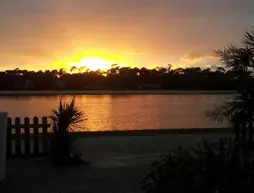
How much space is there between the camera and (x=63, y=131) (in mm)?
11320

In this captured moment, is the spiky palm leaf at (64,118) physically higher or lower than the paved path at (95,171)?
higher

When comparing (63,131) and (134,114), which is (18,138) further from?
(134,114)

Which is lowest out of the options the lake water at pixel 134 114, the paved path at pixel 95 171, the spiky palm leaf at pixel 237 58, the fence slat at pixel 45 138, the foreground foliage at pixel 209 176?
the lake water at pixel 134 114

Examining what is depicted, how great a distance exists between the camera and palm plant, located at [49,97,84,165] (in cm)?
1087

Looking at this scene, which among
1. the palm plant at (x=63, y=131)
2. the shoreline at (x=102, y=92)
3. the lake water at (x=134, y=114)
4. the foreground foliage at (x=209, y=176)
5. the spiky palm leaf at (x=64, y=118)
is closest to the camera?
the foreground foliage at (x=209, y=176)

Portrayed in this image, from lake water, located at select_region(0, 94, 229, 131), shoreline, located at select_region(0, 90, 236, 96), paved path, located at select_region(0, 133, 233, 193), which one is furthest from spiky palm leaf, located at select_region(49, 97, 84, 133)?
shoreline, located at select_region(0, 90, 236, 96)

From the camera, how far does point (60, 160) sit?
10.8 m

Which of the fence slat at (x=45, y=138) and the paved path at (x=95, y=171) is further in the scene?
the fence slat at (x=45, y=138)

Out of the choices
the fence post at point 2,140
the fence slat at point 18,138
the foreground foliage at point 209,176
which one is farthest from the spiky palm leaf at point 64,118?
the foreground foliage at point 209,176

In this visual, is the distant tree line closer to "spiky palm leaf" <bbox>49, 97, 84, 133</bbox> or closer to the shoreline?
the shoreline

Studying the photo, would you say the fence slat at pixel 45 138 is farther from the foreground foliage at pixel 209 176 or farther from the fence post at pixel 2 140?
the foreground foliage at pixel 209 176

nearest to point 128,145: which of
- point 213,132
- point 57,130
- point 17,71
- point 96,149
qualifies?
point 96,149

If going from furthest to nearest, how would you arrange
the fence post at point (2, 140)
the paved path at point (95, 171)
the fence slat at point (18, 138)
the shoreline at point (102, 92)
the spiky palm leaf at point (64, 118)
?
the shoreline at point (102, 92) < the fence slat at point (18, 138) < the spiky palm leaf at point (64, 118) < the fence post at point (2, 140) < the paved path at point (95, 171)

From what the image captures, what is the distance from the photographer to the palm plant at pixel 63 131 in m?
10.9
